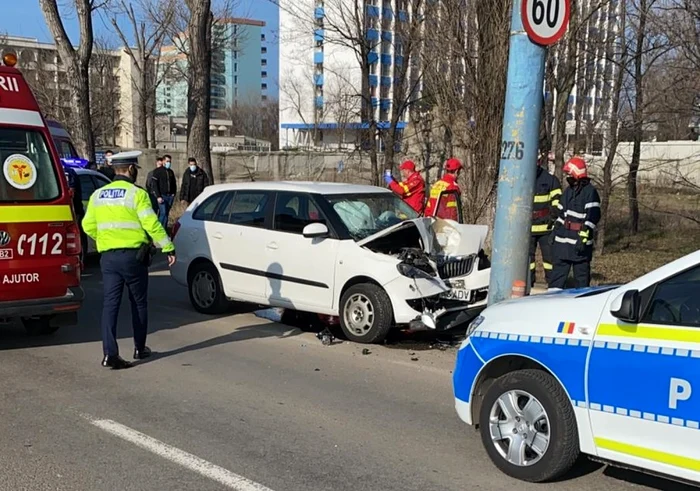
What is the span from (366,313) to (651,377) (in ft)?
13.7

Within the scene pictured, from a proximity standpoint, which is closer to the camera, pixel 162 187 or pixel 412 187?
pixel 412 187

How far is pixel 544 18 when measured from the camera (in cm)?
673

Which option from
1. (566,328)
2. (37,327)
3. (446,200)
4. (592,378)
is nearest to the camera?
(592,378)

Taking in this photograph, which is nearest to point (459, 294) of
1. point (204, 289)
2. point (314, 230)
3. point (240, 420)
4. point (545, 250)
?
point (314, 230)

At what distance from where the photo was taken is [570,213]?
8461 mm

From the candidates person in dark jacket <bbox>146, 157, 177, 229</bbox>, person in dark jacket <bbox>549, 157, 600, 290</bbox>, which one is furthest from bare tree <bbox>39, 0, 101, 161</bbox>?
person in dark jacket <bbox>549, 157, 600, 290</bbox>

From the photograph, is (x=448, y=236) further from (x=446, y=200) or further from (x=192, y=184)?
(x=192, y=184)

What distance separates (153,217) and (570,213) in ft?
16.0

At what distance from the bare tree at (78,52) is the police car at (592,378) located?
1704 centimetres

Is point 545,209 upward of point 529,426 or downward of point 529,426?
upward

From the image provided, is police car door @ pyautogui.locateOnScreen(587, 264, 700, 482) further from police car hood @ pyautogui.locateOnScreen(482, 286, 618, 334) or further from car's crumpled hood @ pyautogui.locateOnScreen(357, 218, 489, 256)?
car's crumpled hood @ pyautogui.locateOnScreen(357, 218, 489, 256)

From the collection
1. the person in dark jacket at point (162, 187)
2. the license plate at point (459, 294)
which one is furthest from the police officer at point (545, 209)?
the person in dark jacket at point (162, 187)

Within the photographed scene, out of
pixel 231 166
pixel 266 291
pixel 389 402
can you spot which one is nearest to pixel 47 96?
pixel 231 166

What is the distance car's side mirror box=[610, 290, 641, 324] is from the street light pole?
3.47 m
